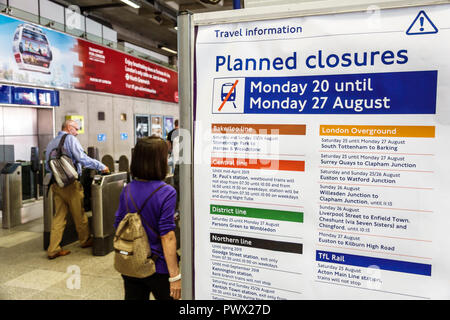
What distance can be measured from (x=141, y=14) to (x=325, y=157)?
9874 mm

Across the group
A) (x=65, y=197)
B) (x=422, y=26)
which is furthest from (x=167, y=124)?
(x=422, y=26)

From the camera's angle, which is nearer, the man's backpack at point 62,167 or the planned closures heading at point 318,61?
the planned closures heading at point 318,61

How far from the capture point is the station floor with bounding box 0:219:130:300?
3.47m

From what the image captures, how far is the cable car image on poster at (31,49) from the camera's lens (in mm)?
5603

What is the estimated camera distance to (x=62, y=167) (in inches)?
170

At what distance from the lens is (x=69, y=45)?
6.72 metres

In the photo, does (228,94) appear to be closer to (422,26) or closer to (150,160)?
(422,26)

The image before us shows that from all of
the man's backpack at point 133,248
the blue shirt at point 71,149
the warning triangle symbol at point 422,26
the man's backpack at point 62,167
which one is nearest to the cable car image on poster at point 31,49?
the blue shirt at point 71,149

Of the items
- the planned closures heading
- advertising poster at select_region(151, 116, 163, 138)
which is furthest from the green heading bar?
advertising poster at select_region(151, 116, 163, 138)

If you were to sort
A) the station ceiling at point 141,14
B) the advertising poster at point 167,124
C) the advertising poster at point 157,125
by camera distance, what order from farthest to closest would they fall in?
the advertising poster at point 167,124, the advertising poster at point 157,125, the station ceiling at point 141,14

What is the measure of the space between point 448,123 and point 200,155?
647mm

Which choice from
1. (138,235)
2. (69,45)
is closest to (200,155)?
(138,235)

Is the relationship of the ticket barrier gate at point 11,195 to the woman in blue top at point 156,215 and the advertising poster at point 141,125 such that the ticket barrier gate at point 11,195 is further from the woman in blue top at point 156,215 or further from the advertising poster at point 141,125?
the woman in blue top at point 156,215

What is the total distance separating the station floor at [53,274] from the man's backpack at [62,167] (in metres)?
0.96
